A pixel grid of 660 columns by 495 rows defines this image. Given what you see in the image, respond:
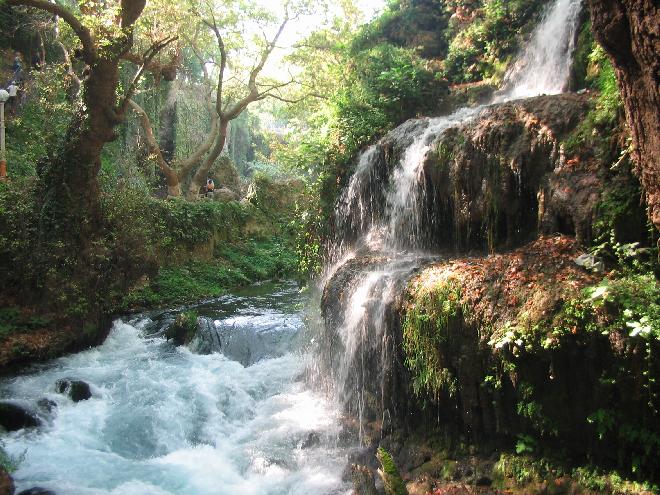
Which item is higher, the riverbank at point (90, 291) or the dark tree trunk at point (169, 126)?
the dark tree trunk at point (169, 126)

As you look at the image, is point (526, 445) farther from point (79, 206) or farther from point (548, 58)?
point (79, 206)

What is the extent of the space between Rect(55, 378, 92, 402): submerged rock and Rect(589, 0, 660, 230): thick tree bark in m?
8.33

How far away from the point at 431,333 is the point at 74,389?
598 centimetres

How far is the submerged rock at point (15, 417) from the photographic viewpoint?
6.81 m

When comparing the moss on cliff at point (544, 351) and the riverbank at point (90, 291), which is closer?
the moss on cliff at point (544, 351)

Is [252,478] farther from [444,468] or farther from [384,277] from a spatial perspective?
[384,277]

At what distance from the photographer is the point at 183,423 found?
24.2 feet

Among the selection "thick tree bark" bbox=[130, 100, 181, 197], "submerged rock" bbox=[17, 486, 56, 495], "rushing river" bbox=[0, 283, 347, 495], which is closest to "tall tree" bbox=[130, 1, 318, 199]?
"thick tree bark" bbox=[130, 100, 181, 197]

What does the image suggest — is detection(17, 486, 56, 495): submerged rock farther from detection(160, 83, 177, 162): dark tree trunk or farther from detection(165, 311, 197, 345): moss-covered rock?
detection(160, 83, 177, 162): dark tree trunk

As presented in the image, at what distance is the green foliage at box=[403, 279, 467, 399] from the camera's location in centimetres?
545

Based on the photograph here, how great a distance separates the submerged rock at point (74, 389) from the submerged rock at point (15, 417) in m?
0.78

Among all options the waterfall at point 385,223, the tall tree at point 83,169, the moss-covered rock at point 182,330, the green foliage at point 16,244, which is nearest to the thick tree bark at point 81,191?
the tall tree at point 83,169

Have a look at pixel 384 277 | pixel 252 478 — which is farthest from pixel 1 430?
pixel 384 277

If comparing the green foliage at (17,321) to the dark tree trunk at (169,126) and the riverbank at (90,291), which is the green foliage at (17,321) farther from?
the dark tree trunk at (169,126)
